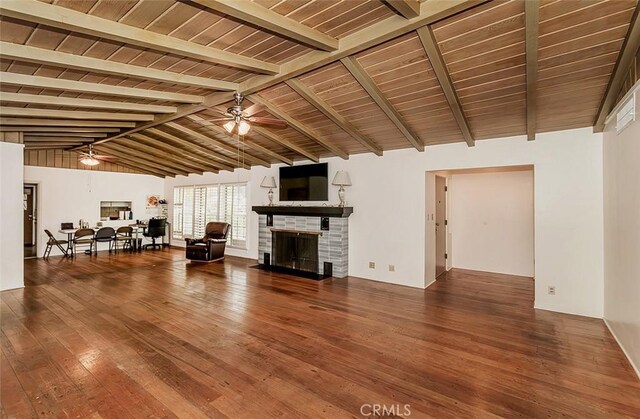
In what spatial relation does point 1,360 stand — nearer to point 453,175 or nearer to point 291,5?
point 291,5

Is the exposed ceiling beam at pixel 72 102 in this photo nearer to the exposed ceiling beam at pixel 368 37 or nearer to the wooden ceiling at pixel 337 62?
the wooden ceiling at pixel 337 62

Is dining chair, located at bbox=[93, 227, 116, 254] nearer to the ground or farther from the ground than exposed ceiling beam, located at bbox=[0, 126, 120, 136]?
nearer to the ground

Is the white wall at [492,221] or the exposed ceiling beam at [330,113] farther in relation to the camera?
the white wall at [492,221]

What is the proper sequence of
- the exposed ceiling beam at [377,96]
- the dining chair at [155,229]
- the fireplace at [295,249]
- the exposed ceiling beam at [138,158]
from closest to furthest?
the exposed ceiling beam at [377,96] → the fireplace at [295,249] → the exposed ceiling beam at [138,158] → the dining chair at [155,229]

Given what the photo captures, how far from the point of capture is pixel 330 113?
405 centimetres

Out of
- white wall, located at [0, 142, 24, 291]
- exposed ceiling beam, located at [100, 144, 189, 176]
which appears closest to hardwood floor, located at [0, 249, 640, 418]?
white wall, located at [0, 142, 24, 291]

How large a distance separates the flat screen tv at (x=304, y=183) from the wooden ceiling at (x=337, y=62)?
1468 mm

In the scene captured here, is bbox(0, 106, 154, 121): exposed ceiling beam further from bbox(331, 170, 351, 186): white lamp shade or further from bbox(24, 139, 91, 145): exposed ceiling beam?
bbox(331, 170, 351, 186): white lamp shade

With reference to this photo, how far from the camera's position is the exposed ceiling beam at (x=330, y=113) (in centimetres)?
357

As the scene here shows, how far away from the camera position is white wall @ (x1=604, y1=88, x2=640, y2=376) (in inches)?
101

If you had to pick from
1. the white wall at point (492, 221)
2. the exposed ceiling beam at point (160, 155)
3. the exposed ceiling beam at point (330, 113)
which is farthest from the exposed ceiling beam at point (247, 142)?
the white wall at point (492, 221)

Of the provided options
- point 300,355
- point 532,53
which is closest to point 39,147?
point 300,355

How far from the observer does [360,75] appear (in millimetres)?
3180

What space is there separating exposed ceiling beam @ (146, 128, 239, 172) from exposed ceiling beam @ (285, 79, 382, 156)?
11.5 feet
